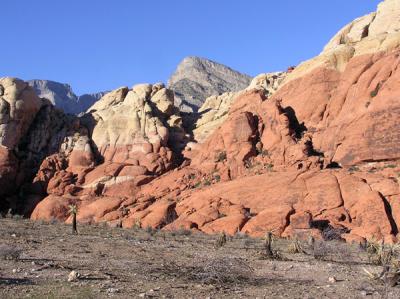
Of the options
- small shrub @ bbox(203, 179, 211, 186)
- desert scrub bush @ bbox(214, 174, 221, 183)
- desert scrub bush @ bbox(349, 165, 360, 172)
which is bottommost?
desert scrub bush @ bbox(349, 165, 360, 172)

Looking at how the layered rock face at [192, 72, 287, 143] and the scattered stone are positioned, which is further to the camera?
the layered rock face at [192, 72, 287, 143]

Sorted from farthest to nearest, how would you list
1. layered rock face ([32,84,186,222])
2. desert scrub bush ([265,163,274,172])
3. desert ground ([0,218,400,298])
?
layered rock face ([32,84,186,222]) < desert scrub bush ([265,163,274,172]) < desert ground ([0,218,400,298])

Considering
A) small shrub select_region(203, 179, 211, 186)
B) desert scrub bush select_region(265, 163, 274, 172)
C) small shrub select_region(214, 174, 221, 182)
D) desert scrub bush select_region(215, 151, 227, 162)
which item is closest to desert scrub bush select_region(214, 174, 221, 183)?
small shrub select_region(214, 174, 221, 182)

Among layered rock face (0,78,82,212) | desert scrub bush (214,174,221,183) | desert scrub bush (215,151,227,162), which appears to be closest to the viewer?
desert scrub bush (214,174,221,183)

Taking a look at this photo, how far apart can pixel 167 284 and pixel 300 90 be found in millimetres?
42176

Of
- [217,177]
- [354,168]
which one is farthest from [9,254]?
[217,177]

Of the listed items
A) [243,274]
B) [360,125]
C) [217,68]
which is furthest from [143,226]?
[217,68]

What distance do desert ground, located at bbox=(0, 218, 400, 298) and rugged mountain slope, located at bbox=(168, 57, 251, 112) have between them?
112 meters

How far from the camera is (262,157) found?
49.0m

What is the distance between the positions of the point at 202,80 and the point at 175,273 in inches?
5847

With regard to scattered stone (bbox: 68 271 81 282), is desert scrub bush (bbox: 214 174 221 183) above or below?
above

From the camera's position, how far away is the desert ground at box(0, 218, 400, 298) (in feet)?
42.9

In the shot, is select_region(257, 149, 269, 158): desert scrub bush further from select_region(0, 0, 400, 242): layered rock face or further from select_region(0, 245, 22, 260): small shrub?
select_region(0, 245, 22, 260): small shrub

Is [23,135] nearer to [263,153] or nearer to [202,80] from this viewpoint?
[263,153]
